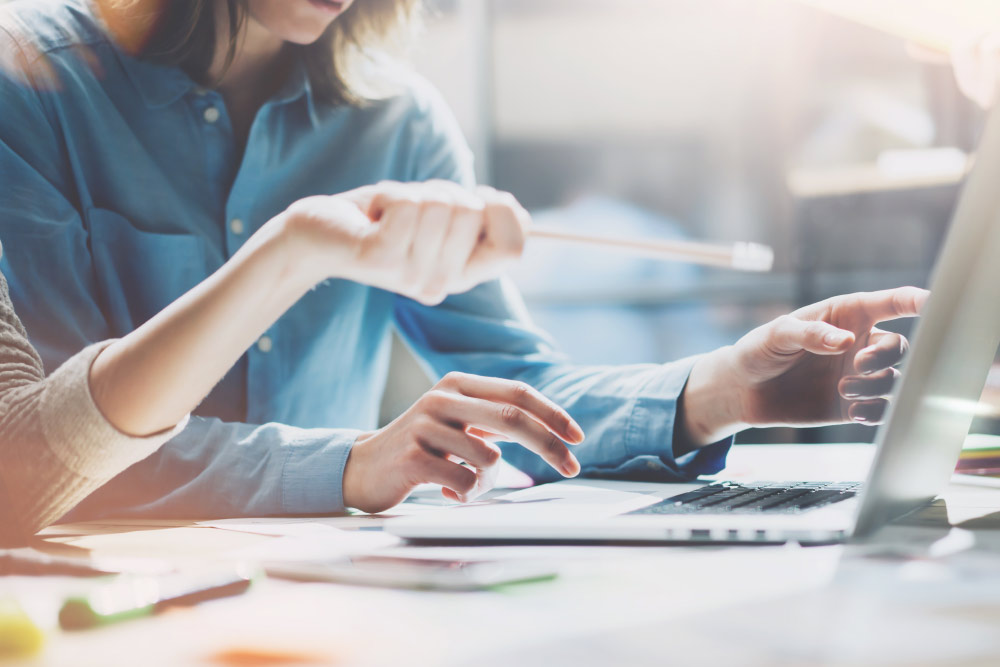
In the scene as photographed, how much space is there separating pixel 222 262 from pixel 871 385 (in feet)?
1.70

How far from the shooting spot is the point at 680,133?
84.8 inches

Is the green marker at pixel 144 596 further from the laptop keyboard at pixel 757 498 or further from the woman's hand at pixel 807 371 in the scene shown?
the woman's hand at pixel 807 371

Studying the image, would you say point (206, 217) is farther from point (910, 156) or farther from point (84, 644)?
point (910, 156)

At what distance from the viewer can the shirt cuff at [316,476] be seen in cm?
54

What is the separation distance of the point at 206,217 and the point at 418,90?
11.2 inches

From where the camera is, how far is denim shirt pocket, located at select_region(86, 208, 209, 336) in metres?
0.69

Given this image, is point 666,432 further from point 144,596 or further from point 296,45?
point 296,45

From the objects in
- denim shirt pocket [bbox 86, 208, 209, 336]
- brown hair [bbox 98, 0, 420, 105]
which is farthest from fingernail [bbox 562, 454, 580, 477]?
brown hair [bbox 98, 0, 420, 105]

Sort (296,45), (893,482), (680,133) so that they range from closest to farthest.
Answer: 1. (893,482)
2. (296,45)
3. (680,133)

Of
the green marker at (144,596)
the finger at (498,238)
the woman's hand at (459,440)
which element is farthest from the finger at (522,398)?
the green marker at (144,596)

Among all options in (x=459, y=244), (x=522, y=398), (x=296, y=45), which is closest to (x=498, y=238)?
(x=459, y=244)

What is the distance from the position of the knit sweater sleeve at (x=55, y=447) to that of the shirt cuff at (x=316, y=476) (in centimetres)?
10

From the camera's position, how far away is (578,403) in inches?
27.0

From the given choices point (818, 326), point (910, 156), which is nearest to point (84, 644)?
point (818, 326)
